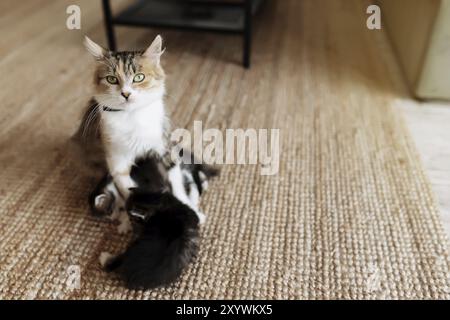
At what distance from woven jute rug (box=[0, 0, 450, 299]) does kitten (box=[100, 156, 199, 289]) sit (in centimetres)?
5

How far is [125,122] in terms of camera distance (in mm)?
987

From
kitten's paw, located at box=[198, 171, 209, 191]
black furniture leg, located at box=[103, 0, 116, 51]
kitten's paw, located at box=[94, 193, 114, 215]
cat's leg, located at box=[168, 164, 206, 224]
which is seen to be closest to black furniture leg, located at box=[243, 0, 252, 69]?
black furniture leg, located at box=[103, 0, 116, 51]

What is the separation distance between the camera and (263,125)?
5.18 feet

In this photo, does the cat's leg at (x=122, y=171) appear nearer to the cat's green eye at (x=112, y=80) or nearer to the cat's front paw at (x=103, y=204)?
the cat's front paw at (x=103, y=204)

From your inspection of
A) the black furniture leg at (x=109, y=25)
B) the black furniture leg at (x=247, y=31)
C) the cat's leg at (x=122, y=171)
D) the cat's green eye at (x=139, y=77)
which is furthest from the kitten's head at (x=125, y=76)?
the black furniture leg at (x=109, y=25)

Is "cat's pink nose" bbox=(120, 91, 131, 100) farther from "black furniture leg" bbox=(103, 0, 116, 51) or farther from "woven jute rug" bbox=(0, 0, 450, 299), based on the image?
"black furniture leg" bbox=(103, 0, 116, 51)

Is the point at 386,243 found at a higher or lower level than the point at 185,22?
lower

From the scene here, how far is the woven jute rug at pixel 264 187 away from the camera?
3.21 feet

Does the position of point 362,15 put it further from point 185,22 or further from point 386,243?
point 386,243

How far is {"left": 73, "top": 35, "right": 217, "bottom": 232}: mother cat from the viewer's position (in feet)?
3.12

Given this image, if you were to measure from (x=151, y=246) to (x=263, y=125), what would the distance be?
31.6 inches

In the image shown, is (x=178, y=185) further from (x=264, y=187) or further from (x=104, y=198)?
(x=264, y=187)

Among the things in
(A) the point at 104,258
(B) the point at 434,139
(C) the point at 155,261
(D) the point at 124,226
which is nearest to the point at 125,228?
(D) the point at 124,226
